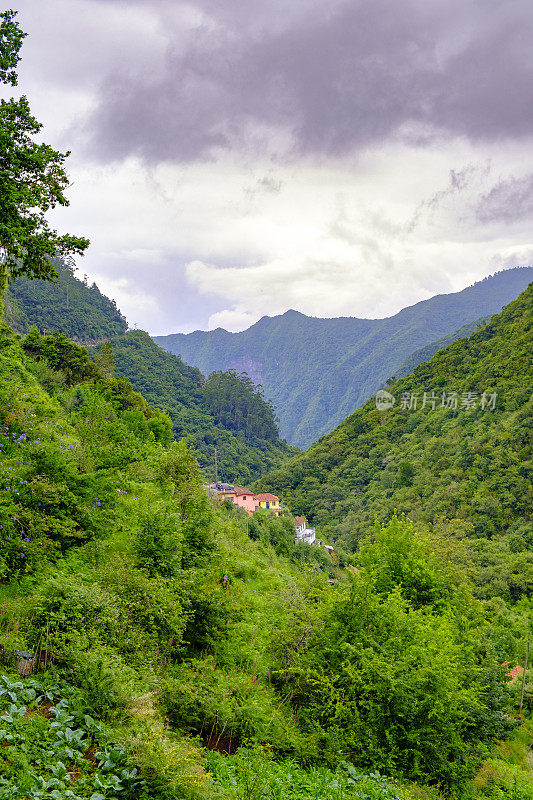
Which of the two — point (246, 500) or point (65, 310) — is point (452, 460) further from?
point (65, 310)

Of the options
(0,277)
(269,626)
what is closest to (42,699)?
(269,626)

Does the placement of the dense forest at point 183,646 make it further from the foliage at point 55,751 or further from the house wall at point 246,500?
the house wall at point 246,500

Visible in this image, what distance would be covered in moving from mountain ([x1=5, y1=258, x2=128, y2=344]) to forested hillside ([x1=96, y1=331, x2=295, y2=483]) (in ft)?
11.3

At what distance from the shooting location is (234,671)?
23.8 ft

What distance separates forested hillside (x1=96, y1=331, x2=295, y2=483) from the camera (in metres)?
62.5

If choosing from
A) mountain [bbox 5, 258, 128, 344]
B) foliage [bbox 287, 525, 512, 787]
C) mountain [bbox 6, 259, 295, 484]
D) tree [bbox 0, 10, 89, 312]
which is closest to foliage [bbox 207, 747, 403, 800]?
foliage [bbox 287, 525, 512, 787]

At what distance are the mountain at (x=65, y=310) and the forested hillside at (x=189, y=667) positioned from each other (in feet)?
153

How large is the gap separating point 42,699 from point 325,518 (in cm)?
4951

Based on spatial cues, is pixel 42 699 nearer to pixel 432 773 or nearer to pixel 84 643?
pixel 84 643

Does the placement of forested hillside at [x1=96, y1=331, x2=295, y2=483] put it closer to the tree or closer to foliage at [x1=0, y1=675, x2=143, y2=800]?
the tree
